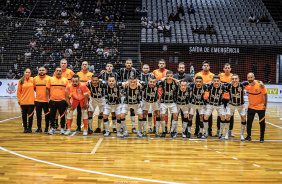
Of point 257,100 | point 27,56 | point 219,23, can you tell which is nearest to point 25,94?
point 257,100

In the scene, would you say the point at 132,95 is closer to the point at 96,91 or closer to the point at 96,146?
the point at 96,91

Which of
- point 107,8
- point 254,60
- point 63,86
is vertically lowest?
point 63,86

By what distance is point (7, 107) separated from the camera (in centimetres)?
1589

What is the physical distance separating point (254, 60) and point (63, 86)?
2081cm

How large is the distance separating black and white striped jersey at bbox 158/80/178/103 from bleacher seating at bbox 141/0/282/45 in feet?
45.4

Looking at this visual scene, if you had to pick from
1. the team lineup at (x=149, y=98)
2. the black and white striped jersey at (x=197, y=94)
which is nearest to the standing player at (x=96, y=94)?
the team lineup at (x=149, y=98)

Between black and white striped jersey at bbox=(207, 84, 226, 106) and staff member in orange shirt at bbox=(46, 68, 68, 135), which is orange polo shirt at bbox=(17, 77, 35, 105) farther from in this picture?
black and white striped jersey at bbox=(207, 84, 226, 106)

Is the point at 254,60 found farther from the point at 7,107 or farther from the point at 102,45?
the point at 7,107

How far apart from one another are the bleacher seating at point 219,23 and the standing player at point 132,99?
46.1 ft

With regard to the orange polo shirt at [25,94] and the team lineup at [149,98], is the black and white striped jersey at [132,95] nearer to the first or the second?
Answer: the team lineup at [149,98]

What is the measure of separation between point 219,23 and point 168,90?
66.4 feet

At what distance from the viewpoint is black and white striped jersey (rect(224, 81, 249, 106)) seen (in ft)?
29.5

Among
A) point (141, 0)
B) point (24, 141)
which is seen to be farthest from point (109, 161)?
point (141, 0)

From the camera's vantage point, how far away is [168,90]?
358 inches
